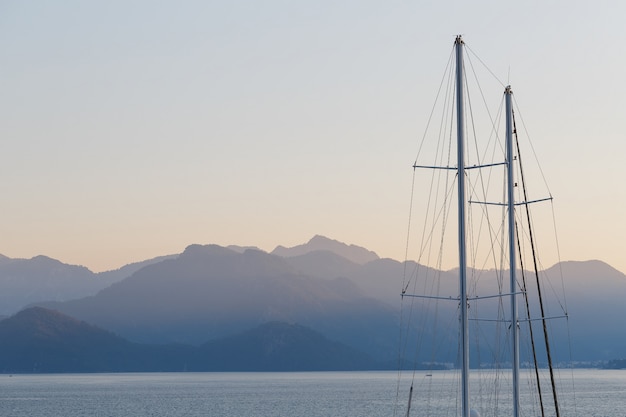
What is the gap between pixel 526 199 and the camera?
4466 centimetres

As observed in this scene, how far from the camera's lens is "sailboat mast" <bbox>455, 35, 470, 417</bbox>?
109 feet

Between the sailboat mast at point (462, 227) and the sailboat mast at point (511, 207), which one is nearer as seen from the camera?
the sailboat mast at point (462, 227)

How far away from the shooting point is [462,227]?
112ft

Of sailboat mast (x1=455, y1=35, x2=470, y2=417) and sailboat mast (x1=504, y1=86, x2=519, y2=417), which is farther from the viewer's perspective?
sailboat mast (x1=504, y1=86, x2=519, y2=417)

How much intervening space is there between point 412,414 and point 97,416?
49153 millimetres

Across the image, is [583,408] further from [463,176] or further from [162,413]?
[463,176]

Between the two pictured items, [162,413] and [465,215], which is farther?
[162,413]

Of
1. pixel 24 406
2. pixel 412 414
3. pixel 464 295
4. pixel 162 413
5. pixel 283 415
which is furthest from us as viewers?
pixel 24 406

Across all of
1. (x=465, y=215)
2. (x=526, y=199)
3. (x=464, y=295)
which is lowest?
(x=464, y=295)

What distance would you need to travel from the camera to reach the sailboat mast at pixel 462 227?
1304 inches

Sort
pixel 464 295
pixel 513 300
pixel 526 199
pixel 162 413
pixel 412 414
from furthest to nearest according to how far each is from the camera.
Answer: pixel 162 413 → pixel 412 414 → pixel 526 199 → pixel 513 300 → pixel 464 295

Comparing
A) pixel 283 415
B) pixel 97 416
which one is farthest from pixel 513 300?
pixel 97 416

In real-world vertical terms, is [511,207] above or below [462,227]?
above

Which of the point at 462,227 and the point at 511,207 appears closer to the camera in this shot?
the point at 462,227
